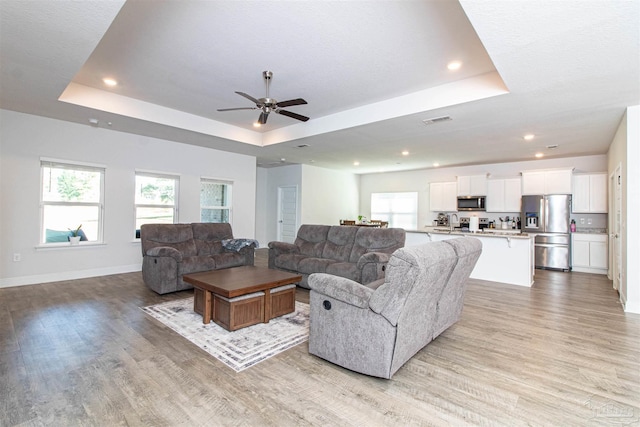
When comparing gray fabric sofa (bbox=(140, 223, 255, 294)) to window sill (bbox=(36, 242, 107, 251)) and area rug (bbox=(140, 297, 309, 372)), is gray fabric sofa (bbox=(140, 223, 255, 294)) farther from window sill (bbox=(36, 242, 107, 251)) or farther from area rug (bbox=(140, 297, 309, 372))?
window sill (bbox=(36, 242, 107, 251))

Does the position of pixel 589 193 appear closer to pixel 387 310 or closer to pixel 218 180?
pixel 387 310

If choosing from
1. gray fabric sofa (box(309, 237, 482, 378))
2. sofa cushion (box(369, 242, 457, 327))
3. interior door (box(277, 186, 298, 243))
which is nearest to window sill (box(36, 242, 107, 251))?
interior door (box(277, 186, 298, 243))

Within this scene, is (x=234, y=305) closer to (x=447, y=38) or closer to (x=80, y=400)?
(x=80, y=400)

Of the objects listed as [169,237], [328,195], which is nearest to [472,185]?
[328,195]

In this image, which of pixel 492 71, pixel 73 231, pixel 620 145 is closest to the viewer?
pixel 492 71

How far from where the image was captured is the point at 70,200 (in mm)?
5305

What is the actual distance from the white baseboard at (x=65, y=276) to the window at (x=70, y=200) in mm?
545

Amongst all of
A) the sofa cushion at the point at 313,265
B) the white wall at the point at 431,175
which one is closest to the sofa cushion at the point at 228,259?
the sofa cushion at the point at 313,265

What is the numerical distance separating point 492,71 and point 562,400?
334 cm

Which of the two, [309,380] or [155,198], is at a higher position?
[155,198]

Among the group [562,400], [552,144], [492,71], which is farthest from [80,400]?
[552,144]

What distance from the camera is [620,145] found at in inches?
182

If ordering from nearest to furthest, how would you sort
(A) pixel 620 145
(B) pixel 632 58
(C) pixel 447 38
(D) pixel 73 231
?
1. (B) pixel 632 58
2. (C) pixel 447 38
3. (A) pixel 620 145
4. (D) pixel 73 231

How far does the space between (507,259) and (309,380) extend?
15.5ft
